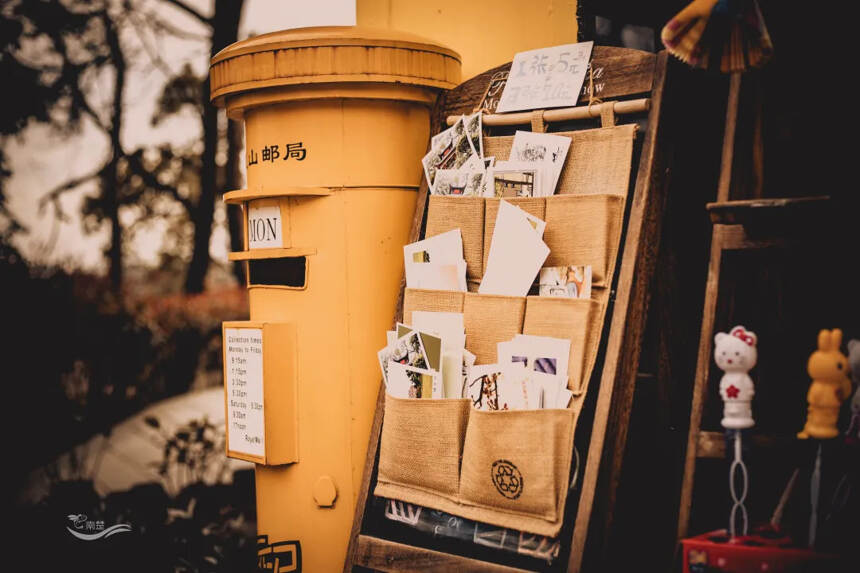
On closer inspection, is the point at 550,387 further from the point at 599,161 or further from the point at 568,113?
the point at 568,113

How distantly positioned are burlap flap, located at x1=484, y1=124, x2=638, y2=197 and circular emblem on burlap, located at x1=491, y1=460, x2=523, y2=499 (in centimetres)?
92

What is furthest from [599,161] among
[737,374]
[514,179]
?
[737,374]

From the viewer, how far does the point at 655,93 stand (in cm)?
270

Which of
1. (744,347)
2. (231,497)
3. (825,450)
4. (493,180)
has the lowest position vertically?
(231,497)

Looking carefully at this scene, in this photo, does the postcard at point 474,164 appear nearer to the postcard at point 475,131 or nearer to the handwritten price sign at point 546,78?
the postcard at point 475,131

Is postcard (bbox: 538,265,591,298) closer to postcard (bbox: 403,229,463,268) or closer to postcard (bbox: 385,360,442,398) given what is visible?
postcard (bbox: 403,229,463,268)

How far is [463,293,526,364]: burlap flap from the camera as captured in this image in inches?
109

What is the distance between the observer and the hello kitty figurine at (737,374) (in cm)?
229

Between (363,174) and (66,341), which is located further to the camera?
(66,341)

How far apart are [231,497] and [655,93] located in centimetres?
334

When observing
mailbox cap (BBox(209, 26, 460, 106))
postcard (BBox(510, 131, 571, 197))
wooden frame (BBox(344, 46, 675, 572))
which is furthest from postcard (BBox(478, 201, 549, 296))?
mailbox cap (BBox(209, 26, 460, 106))

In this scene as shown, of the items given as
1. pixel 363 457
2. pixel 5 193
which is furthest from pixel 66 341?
pixel 363 457

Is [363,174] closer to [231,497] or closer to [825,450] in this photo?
[825,450]

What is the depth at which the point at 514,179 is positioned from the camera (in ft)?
9.55
